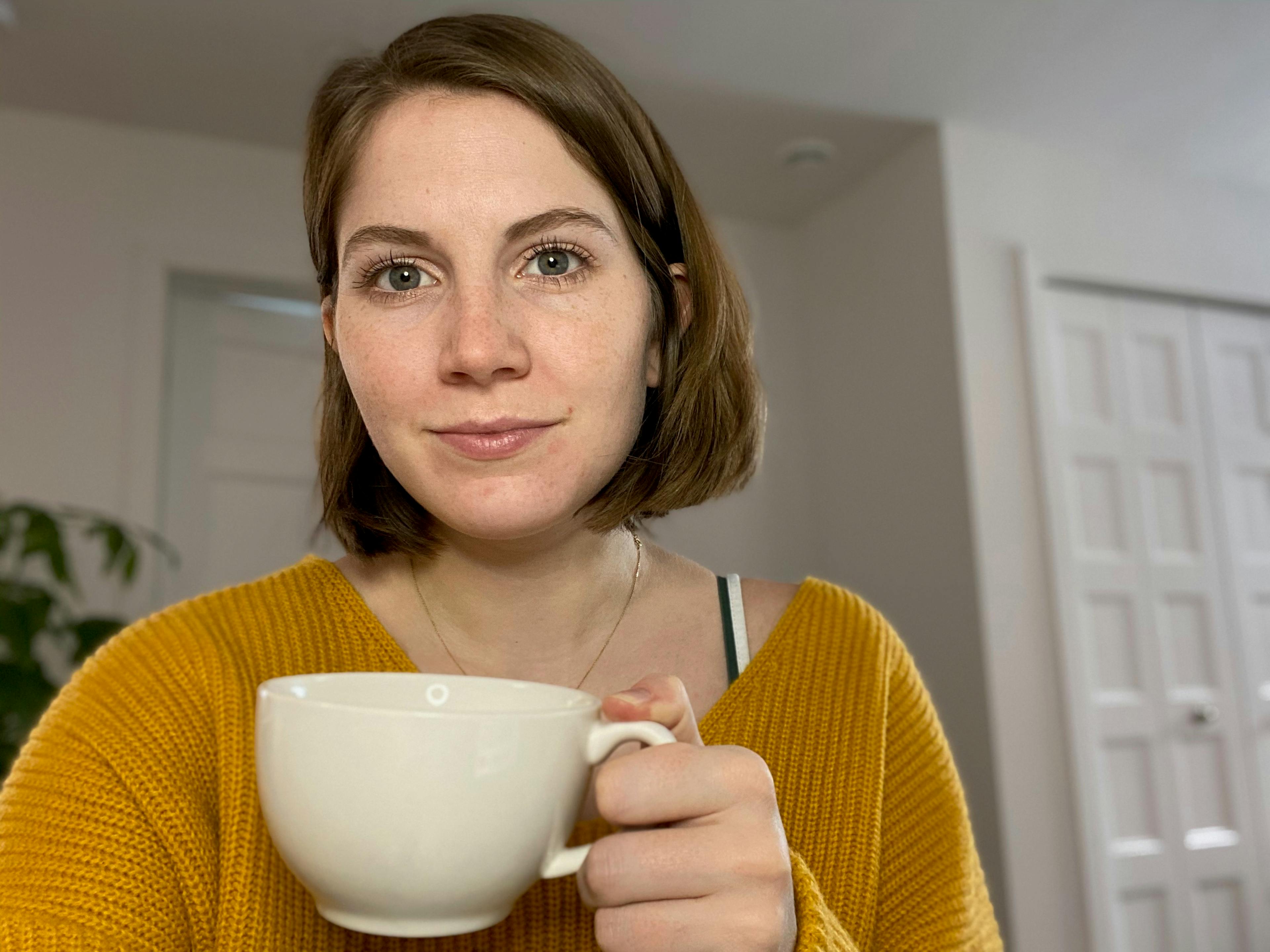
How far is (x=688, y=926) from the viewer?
1.47ft

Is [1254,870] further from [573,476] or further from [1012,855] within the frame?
[573,476]

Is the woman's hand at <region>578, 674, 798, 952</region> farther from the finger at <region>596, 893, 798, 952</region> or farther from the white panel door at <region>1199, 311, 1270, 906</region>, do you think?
the white panel door at <region>1199, 311, 1270, 906</region>

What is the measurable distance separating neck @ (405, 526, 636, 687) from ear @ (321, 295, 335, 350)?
0.66ft

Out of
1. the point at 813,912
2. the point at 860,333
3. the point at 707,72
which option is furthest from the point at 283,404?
the point at 813,912

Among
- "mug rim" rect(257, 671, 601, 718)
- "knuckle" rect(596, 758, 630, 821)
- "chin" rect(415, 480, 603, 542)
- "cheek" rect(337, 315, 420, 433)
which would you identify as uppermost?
"cheek" rect(337, 315, 420, 433)

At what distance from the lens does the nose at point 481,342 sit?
625 mm

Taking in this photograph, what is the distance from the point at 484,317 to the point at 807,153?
267cm

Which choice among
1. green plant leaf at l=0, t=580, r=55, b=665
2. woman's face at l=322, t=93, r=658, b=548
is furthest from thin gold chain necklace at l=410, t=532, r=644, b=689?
green plant leaf at l=0, t=580, r=55, b=665

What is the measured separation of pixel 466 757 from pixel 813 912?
23 cm

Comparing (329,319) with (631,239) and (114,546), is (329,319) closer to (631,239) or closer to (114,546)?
(631,239)

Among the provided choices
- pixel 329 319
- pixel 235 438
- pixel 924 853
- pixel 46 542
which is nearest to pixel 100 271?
pixel 235 438

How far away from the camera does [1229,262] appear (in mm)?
3232

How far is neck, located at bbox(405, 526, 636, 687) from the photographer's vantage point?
79 cm


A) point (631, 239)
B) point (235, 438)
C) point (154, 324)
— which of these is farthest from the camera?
point (235, 438)
